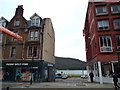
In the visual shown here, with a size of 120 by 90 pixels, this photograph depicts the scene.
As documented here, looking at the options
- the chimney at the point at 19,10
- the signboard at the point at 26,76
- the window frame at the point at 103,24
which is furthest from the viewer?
the chimney at the point at 19,10

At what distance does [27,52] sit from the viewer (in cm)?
2227

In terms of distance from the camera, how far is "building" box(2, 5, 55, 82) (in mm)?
21325

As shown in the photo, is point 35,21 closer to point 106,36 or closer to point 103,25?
point 103,25

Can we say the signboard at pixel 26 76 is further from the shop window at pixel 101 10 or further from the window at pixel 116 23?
the window at pixel 116 23

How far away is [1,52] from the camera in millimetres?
23172

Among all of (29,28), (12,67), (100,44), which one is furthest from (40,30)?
(100,44)

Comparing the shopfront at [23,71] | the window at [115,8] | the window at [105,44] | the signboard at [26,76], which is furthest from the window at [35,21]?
the window at [115,8]

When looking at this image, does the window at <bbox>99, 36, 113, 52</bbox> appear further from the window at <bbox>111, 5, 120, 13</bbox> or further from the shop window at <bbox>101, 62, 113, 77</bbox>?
the window at <bbox>111, 5, 120, 13</bbox>

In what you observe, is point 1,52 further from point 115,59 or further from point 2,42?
point 115,59

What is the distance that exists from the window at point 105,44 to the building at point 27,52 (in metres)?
10.9

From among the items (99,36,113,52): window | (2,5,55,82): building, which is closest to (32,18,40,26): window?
(2,5,55,82): building

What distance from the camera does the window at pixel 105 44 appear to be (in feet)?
58.5

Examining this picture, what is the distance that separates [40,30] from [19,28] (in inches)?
196

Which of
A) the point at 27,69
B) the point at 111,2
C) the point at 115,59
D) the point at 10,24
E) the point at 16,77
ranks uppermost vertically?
the point at 111,2
